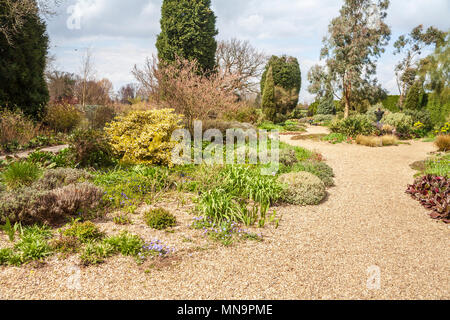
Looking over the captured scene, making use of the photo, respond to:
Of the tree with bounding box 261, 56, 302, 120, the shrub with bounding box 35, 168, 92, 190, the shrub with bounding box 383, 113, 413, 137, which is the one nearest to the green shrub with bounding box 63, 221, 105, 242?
the shrub with bounding box 35, 168, 92, 190

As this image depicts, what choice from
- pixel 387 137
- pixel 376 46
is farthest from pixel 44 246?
pixel 376 46

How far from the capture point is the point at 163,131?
23.1ft

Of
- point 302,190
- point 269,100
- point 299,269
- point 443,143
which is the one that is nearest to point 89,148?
point 302,190

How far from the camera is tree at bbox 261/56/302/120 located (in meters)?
25.3

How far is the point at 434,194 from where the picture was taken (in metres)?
5.62

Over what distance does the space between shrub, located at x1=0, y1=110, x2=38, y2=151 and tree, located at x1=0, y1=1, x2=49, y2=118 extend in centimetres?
106

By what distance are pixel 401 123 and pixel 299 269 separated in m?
14.4

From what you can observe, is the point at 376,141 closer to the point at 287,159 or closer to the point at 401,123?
the point at 401,123

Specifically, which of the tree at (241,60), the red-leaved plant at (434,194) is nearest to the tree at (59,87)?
the tree at (241,60)

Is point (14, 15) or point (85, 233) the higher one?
point (14, 15)

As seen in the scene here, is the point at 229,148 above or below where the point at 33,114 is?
below

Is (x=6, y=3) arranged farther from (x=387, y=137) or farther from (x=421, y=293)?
(x=387, y=137)

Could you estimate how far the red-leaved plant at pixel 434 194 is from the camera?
4.99 metres
